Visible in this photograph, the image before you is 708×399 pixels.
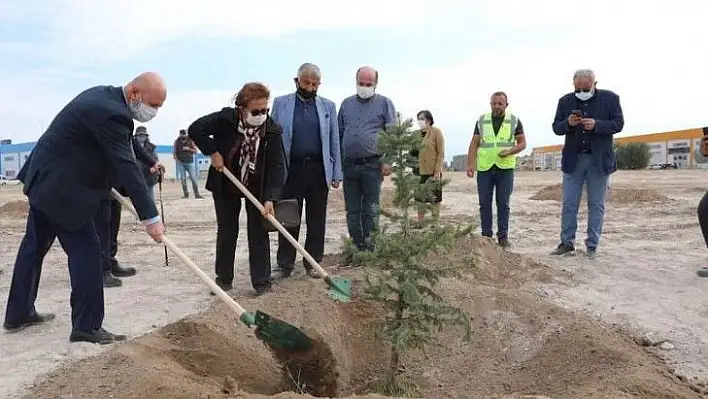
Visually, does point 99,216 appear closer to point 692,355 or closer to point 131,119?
point 131,119

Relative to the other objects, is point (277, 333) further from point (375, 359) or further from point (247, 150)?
point (247, 150)

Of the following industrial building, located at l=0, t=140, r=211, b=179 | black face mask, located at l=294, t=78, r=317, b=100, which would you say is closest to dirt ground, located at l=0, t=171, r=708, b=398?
black face mask, located at l=294, t=78, r=317, b=100

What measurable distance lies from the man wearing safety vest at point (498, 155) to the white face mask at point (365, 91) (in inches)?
76.7

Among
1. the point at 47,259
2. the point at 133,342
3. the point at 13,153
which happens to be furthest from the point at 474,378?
the point at 13,153

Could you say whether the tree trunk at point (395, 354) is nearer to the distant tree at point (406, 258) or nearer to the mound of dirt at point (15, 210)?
the distant tree at point (406, 258)

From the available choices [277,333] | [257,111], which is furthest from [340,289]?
[257,111]

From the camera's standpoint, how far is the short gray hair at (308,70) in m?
5.90

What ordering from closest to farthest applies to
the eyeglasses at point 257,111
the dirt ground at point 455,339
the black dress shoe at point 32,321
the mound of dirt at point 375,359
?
the mound of dirt at point 375,359, the dirt ground at point 455,339, the black dress shoe at point 32,321, the eyeglasses at point 257,111

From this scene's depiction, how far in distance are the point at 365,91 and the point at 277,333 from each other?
3036 mm

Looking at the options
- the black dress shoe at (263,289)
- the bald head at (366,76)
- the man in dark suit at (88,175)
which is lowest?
the black dress shoe at (263,289)

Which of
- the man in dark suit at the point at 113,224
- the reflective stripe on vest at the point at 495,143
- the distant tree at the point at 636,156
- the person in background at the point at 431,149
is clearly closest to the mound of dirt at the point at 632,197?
the person in background at the point at 431,149

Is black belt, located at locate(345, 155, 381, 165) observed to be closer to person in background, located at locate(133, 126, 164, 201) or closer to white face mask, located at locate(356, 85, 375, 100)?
white face mask, located at locate(356, 85, 375, 100)

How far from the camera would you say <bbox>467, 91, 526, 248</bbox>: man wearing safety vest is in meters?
7.55

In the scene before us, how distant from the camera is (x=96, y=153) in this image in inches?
166
